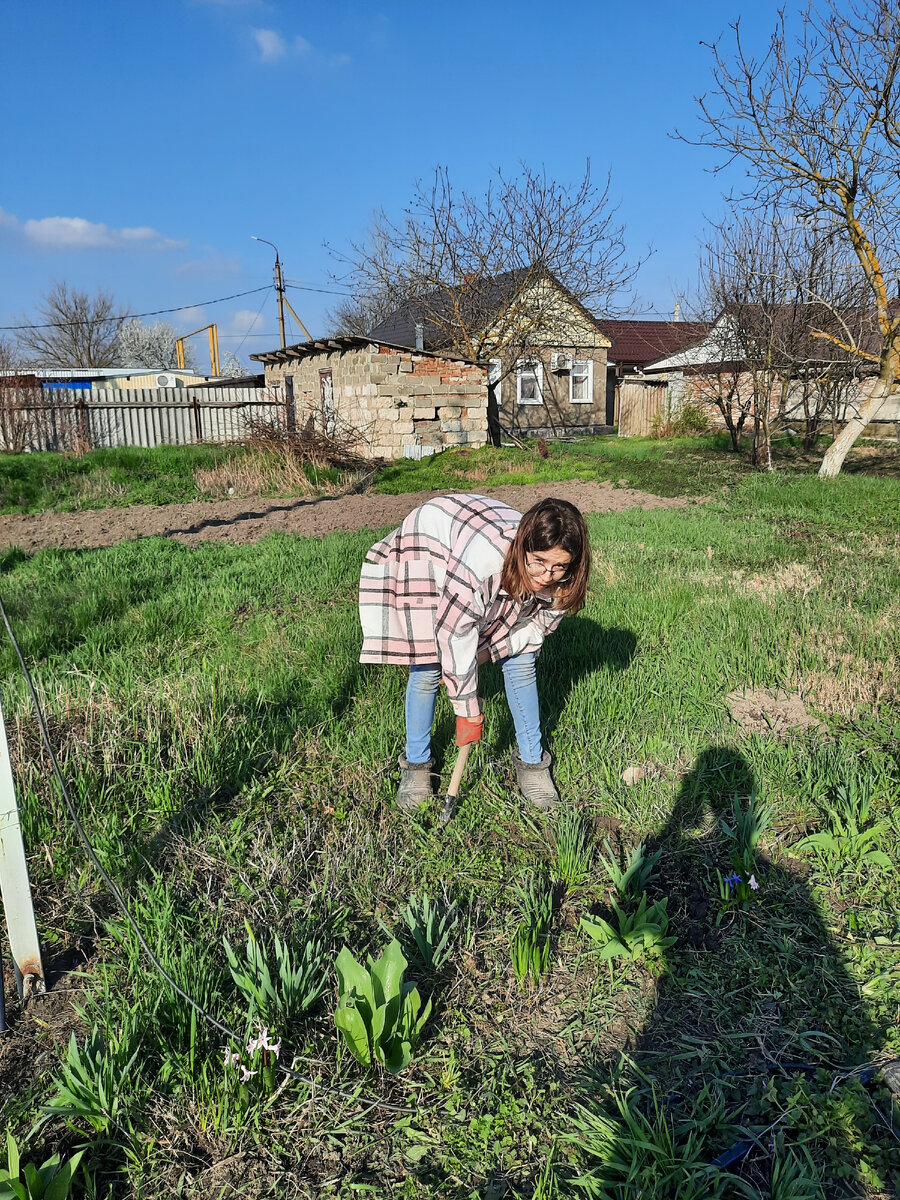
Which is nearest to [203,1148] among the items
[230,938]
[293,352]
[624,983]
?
[230,938]

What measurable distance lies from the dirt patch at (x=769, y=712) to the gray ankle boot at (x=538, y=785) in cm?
103

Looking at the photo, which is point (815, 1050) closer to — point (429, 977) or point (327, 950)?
point (429, 977)

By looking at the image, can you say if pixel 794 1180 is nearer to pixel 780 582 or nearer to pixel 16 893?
pixel 16 893

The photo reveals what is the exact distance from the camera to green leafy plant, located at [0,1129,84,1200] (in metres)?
1.56

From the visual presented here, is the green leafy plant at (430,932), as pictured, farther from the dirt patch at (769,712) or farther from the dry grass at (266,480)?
the dry grass at (266,480)

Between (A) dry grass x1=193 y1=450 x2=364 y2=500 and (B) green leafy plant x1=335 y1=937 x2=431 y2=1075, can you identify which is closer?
(B) green leafy plant x1=335 y1=937 x2=431 y2=1075

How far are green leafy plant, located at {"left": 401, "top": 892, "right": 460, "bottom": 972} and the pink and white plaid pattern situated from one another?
672mm

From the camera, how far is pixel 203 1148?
1.82 meters

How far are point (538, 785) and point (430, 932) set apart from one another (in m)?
0.98

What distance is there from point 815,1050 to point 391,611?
74.3 inches

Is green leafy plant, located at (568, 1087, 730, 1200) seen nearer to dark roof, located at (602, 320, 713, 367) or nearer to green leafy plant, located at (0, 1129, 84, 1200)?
green leafy plant, located at (0, 1129, 84, 1200)

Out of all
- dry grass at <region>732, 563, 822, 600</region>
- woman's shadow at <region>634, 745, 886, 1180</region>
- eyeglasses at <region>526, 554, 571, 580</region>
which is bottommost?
woman's shadow at <region>634, 745, 886, 1180</region>

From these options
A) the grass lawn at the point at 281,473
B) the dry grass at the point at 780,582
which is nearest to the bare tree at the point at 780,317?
the grass lawn at the point at 281,473

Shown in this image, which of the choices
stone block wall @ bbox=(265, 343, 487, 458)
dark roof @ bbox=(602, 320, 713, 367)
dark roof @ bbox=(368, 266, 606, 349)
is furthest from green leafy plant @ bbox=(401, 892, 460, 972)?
dark roof @ bbox=(602, 320, 713, 367)
